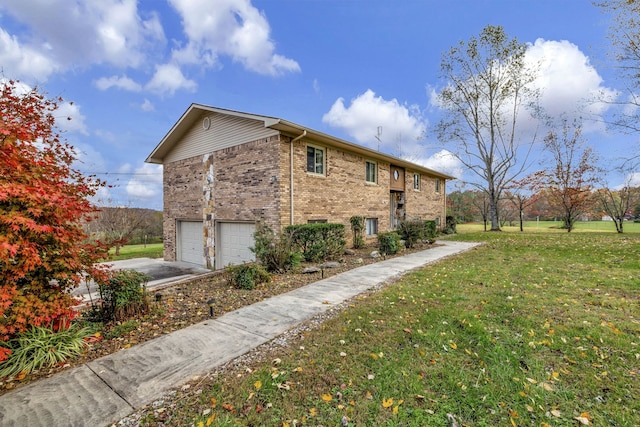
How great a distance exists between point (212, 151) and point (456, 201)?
1368 inches

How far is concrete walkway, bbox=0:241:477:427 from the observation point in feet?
7.83

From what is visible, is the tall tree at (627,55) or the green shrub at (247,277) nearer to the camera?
the green shrub at (247,277)

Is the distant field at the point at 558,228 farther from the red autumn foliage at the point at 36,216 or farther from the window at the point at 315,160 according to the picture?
the red autumn foliage at the point at 36,216


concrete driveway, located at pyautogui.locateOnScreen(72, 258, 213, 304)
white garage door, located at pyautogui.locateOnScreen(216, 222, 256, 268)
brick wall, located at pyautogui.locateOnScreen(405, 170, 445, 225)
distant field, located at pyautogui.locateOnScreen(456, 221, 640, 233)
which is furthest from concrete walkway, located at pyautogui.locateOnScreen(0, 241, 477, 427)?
distant field, located at pyautogui.locateOnScreen(456, 221, 640, 233)

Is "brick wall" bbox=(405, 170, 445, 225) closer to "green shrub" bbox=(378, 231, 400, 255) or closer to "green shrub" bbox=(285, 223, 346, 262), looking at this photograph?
"green shrub" bbox=(378, 231, 400, 255)

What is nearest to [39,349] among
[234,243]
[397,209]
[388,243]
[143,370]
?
[143,370]

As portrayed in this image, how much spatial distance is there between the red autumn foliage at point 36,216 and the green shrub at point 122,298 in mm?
547

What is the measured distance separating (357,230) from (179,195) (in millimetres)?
8589

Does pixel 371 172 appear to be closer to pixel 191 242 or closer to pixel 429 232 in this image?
pixel 429 232

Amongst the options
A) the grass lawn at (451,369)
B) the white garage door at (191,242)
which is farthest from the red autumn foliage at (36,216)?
the white garage door at (191,242)

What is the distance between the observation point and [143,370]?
118 inches

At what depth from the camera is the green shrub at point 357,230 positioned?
39.5 ft

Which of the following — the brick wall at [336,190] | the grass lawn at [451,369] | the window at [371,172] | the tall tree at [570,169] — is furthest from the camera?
the tall tree at [570,169]

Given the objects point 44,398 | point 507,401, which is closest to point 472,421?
point 507,401
